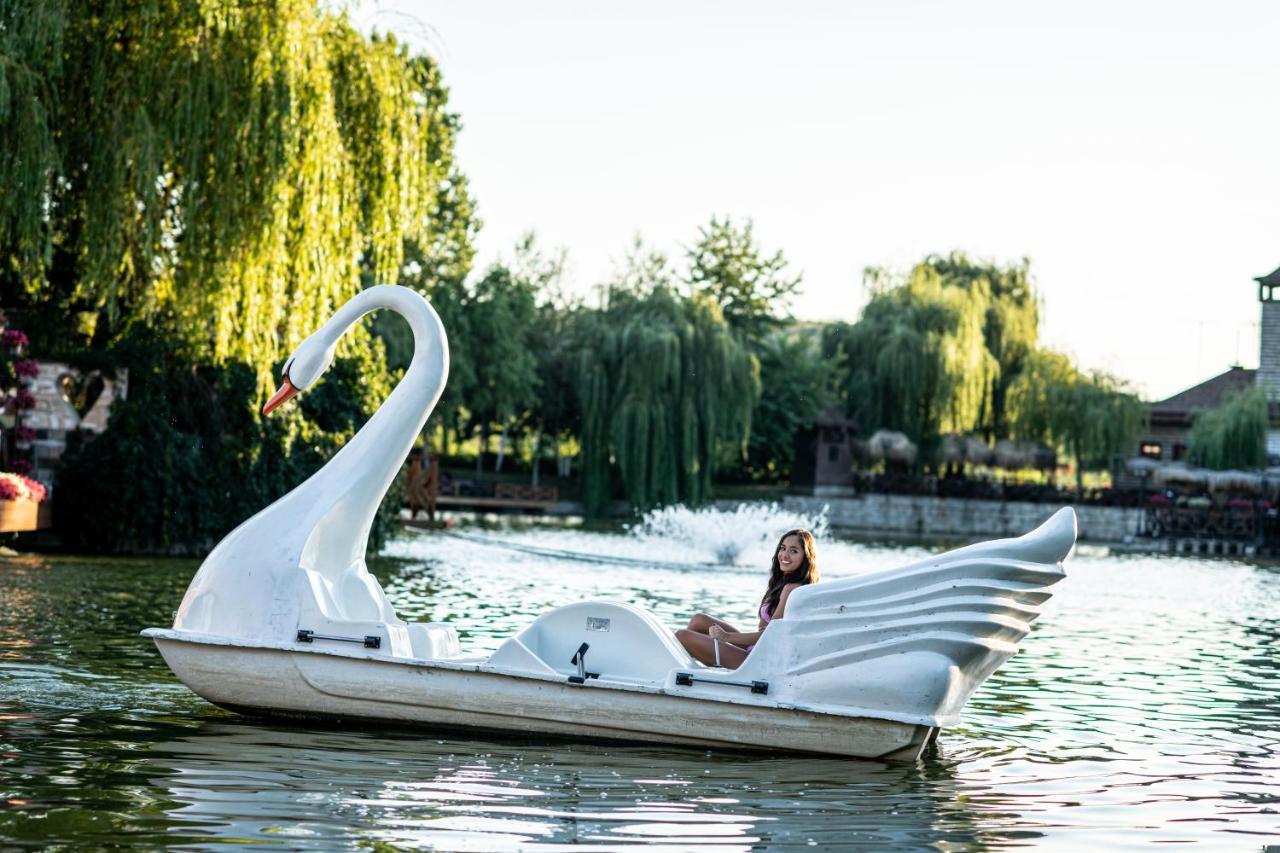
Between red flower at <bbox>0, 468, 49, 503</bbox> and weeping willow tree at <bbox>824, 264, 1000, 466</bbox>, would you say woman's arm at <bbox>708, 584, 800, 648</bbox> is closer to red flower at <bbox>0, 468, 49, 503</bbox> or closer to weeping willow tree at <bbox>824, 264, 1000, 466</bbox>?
red flower at <bbox>0, 468, 49, 503</bbox>

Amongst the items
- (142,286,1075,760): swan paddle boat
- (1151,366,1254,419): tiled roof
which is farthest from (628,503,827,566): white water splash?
(1151,366,1254,419): tiled roof

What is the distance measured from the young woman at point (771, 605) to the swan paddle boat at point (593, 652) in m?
0.36

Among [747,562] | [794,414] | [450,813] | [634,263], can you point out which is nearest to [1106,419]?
[794,414]

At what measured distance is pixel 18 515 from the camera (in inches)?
747

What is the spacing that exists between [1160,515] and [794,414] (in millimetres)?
12112

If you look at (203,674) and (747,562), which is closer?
(203,674)

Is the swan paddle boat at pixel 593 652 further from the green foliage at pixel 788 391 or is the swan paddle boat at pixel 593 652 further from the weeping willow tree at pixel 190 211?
the green foliage at pixel 788 391

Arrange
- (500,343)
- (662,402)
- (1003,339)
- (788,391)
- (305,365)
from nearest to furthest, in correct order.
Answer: (305,365), (662,402), (500,343), (1003,339), (788,391)

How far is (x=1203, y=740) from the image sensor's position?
10.1 m

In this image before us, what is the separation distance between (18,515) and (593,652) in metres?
11.9

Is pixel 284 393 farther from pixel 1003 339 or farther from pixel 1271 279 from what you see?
pixel 1271 279

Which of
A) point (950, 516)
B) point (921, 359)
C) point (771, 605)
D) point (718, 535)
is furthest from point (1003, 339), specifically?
point (771, 605)

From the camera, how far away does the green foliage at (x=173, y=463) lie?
20.8 meters

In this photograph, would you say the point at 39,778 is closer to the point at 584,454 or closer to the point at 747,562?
the point at 747,562
